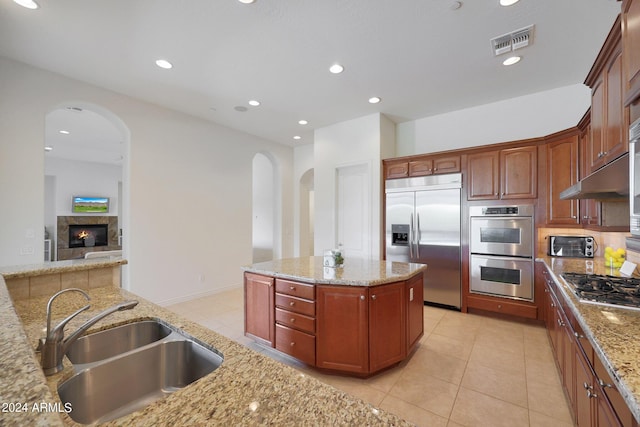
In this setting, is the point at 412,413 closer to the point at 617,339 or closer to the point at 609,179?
the point at 617,339

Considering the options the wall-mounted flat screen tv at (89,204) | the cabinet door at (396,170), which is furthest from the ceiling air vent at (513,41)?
the wall-mounted flat screen tv at (89,204)

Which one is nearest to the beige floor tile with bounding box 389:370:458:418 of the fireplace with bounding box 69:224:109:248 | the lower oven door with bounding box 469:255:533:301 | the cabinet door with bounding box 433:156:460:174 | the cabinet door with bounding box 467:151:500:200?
the lower oven door with bounding box 469:255:533:301

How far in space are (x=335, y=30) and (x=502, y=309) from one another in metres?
3.77

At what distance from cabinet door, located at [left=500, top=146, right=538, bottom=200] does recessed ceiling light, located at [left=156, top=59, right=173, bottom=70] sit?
164 inches

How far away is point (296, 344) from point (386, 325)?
809 mm

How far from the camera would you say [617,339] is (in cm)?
107

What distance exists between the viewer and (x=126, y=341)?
49.1 inches

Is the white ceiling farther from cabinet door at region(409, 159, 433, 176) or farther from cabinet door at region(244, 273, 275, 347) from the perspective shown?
cabinet door at region(244, 273, 275, 347)

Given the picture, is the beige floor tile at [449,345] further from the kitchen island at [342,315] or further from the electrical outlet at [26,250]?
the electrical outlet at [26,250]

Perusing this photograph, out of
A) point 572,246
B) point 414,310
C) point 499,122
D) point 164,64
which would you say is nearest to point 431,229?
point 572,246

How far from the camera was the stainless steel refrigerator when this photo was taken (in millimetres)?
3816

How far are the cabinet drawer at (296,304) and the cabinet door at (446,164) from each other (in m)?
2.85

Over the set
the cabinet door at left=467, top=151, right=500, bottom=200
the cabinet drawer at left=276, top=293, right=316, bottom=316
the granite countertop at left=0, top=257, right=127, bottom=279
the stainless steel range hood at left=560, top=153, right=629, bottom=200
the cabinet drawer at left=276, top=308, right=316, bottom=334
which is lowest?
the cabinet drawer at left=276, top=308, right=316, bottom=334

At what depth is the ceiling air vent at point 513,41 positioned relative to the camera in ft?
8.01
